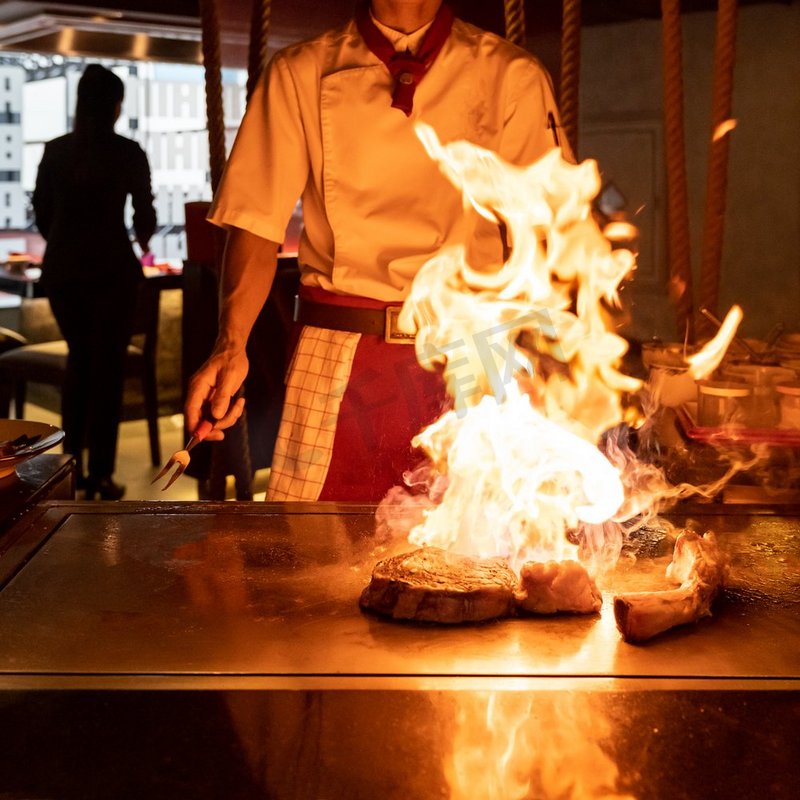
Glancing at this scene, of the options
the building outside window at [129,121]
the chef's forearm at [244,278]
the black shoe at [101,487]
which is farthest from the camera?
the building outside window at [129,121]

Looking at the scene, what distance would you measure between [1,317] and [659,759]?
7.60m

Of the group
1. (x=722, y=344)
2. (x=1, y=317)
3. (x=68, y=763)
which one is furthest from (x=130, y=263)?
(x=68, y=763)

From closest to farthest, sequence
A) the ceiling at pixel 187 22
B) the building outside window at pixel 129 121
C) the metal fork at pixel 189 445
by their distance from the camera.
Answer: the metal fork at pixel 189 445 < the ceiling at pixel 187 22 < the building outside window at pixel 129 121

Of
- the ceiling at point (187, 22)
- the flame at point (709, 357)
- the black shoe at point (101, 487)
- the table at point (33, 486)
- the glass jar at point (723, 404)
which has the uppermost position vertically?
the ceiling at point (187, 22)

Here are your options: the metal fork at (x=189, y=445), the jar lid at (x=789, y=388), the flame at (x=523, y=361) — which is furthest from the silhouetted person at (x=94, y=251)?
the jar lid at (x=789, y=388)

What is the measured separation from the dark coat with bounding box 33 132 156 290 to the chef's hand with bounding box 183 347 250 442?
3.26 m

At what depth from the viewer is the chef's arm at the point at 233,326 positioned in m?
2.10

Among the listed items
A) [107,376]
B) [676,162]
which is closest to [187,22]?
[107,376]

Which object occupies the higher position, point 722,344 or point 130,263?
point 130,263

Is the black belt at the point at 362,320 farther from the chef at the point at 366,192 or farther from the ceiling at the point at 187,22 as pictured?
the ceiling at the point at 187,22

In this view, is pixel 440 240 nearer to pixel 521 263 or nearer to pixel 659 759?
pixel 521 263

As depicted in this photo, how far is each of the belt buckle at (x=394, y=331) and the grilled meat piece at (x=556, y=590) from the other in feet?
3.40

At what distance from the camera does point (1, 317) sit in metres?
7.92

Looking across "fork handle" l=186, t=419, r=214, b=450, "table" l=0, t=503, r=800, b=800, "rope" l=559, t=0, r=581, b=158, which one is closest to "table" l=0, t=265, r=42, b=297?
"rope" l=559, t=0, r=581, b=158
